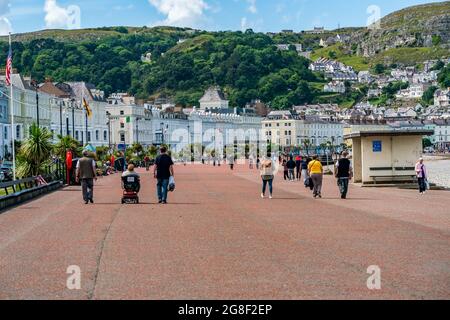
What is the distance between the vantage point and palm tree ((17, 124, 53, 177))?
4397 cm

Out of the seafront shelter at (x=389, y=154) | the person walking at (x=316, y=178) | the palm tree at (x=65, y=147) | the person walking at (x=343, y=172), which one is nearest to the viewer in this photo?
the person walking at (x=343, y=172)

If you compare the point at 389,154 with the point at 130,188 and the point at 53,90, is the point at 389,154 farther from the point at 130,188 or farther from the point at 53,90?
the point at 53,90

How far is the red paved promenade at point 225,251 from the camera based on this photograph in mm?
11141

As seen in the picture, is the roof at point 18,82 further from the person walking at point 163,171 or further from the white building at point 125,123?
the person walking at point 163,171

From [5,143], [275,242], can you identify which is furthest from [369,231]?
[5,143]

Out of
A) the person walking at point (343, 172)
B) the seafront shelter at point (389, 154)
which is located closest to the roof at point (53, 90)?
the seafront shelter at point (389, 154)

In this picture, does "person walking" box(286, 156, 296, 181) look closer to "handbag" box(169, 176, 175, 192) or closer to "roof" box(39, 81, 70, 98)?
"handbag" box(169, 176, 175, 192)

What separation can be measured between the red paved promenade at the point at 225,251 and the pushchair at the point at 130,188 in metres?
1.42

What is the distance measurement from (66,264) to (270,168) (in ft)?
62.1

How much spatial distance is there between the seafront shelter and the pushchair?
14186 millimetres

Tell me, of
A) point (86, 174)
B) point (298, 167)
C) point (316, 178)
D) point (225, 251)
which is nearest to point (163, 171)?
point (86, 174)

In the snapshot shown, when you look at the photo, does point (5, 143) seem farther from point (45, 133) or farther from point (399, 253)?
point (399, 253)

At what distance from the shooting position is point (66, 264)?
1362 cm

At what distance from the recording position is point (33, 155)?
44094 millimetres
